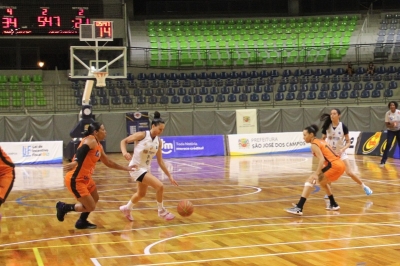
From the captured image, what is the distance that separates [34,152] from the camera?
74.6ft

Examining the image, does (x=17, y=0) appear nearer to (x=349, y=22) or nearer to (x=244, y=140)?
(x=244, y=140)

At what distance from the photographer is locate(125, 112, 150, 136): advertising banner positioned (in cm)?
2745

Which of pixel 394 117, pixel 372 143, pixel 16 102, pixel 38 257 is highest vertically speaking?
pixel 16 102

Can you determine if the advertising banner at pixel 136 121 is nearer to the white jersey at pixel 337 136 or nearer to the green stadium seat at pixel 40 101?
the green stadium seat at pixel 40 101

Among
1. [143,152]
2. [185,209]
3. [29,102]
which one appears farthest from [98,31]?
[185,209]

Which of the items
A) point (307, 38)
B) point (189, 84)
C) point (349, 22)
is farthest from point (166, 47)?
point (349, 22)

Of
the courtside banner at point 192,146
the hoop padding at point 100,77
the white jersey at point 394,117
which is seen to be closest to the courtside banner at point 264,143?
the courtside banner at point 192,146

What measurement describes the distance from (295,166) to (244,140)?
6.06 m

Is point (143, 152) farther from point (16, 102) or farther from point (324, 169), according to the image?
point (16, 102)

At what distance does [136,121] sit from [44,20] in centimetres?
638

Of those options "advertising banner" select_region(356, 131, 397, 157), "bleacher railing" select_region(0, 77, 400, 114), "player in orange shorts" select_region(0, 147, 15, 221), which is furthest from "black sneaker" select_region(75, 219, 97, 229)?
"bleacher railing" select_region(0, 77, 400, 114)

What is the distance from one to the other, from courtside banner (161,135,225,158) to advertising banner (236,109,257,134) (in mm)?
3317

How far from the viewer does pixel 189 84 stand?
102 feet

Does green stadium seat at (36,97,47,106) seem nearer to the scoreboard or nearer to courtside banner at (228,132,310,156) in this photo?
the scoreboard
